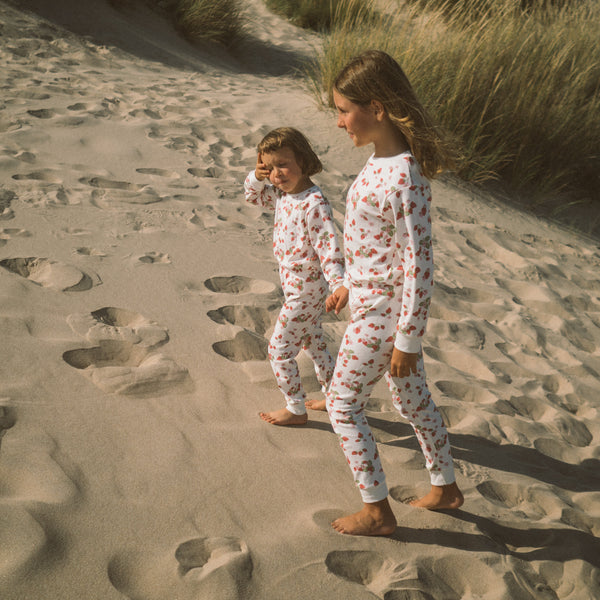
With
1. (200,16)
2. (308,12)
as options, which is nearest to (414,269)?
(200,16)

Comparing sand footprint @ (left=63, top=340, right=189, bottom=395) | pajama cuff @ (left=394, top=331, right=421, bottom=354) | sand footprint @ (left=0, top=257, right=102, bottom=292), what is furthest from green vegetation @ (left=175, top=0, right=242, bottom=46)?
pajama cuff @ (left=394, top=331, right=421, bottom=354)

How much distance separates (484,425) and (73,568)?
1.77 meters

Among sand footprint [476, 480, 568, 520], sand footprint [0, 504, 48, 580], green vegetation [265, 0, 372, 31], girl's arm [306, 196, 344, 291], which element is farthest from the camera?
green vegetation [265, 0, 372, 31]

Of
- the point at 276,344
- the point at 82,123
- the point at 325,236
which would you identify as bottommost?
the point at 82,123

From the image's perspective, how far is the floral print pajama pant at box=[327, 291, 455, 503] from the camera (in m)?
1.84

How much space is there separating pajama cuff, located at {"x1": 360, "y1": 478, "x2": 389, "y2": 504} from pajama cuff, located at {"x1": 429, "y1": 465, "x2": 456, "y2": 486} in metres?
0.24

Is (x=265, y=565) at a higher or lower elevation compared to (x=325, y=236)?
lower

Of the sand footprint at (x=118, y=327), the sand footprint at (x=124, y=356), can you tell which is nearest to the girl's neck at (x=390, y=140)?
the sand footprint at (x=124, y=356)

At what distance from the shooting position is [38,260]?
10.3 feet

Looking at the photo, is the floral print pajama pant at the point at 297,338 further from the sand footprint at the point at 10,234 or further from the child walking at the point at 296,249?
the sand footprint at the point at 10,234

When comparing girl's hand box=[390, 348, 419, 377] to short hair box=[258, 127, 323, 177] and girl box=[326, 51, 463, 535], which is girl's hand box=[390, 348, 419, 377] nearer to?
girl box=[326, 51, 463, 535]

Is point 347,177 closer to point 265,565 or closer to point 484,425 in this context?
point 484,425

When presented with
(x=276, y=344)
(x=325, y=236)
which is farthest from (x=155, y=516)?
(x=325, y=236)

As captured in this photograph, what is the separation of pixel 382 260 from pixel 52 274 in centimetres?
189
